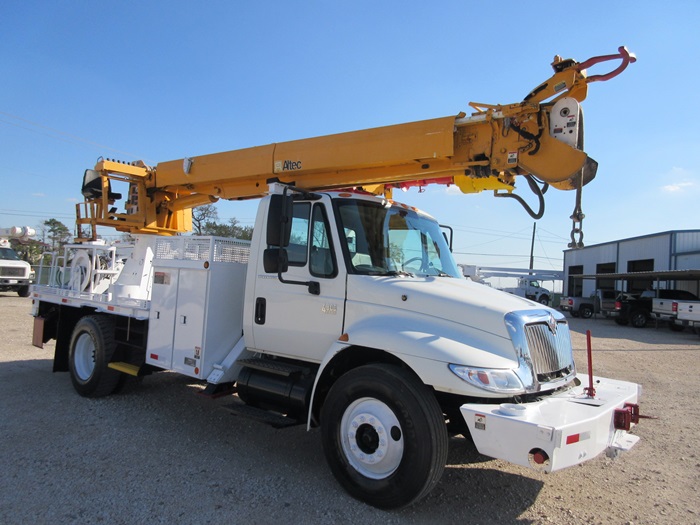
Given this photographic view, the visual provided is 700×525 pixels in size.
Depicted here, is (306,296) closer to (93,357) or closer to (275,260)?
(275,260)

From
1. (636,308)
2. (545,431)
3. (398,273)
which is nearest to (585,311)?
(636,308)

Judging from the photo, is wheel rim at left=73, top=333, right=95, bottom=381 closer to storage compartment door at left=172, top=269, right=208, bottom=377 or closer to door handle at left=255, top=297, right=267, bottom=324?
storage compartment door at left=172, top=269, right=208, bottom=377

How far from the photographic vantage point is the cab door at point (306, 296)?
446cm

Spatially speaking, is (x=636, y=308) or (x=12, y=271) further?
(x=636, y=308)

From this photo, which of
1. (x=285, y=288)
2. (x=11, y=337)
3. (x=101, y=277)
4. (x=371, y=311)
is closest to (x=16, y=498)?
(x=285, y=288)

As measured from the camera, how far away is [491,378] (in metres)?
3.46

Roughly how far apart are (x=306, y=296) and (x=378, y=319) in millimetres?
835

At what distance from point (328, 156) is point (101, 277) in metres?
4.63

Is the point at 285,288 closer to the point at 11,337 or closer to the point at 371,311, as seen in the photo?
the point at 371,311

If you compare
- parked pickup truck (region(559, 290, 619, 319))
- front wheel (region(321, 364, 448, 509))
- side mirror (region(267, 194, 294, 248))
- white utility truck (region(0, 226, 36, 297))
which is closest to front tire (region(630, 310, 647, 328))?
parked pickup truck (region(559, 290, 619, 319))

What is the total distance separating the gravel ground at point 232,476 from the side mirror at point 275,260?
1765 mm

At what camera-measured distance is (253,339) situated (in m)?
5.07

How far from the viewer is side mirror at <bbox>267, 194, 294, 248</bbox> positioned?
4328mm

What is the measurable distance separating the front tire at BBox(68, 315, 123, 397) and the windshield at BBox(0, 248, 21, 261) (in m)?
20.0
